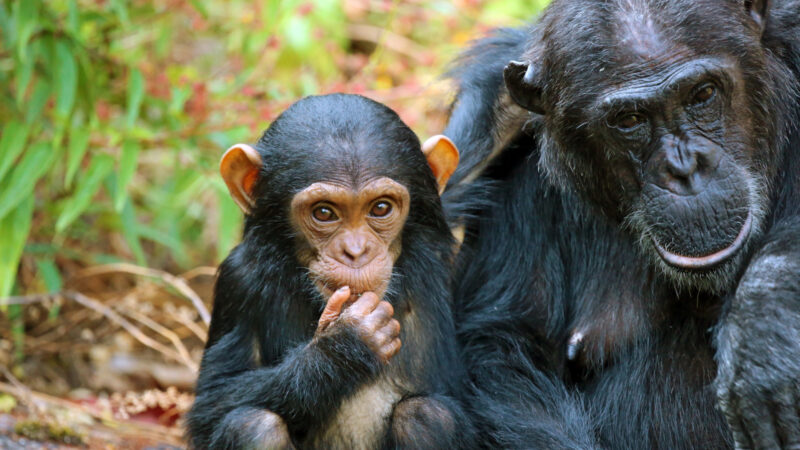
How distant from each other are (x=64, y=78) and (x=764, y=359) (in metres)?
3.85

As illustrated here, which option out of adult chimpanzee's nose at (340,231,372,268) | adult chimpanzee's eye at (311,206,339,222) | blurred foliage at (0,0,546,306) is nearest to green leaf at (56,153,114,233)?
blurred foliage at (0,0,546,306)

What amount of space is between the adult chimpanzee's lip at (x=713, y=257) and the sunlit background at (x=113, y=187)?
68.6 inches

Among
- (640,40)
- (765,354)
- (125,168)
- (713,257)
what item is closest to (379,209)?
(640,40)

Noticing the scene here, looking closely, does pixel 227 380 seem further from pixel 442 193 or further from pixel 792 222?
pixel 792 222

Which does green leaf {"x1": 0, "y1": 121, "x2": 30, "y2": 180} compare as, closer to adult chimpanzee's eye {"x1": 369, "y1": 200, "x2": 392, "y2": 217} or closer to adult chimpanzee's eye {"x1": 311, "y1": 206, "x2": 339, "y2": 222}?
adult chimpanzee's eye {"x1": 311, "y1": 206, "x2": 339, "y2": 222}

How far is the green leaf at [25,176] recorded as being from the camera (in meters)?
5.25

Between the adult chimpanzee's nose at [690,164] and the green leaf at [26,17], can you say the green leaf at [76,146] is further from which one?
the adult chimpanzee's nose at [690,164]

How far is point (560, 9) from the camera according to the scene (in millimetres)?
4027

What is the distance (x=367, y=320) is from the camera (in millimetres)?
3811

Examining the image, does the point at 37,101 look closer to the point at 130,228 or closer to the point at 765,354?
the point at 130,228

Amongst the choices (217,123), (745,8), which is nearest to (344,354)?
(745,8)

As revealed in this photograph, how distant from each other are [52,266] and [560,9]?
360 cm

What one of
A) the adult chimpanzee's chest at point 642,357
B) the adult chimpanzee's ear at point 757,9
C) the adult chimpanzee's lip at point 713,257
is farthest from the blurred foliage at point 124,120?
the adult chimpanzee's lip at point 713,257

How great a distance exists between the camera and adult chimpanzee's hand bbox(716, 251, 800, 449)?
326 cm
